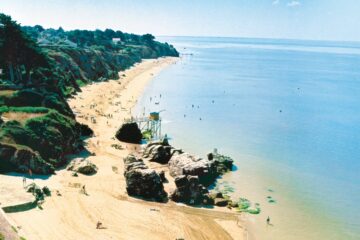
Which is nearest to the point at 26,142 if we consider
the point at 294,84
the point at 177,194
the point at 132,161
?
the point at 132,161

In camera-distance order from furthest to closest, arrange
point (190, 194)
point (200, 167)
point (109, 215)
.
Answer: point (200, 167) < point (190, 194) < point (109, 215)

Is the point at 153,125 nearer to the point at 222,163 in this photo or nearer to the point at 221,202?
the point at 222,163

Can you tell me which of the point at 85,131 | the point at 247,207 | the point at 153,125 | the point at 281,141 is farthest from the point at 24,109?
the point at 281,141

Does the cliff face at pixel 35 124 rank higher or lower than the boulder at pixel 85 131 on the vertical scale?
higher

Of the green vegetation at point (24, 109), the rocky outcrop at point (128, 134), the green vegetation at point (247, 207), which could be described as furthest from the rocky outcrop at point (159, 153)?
the green vegetation at point (24, 109)

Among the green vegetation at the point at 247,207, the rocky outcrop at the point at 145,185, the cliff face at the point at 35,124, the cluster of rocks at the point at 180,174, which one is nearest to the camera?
the green vegetation at the point at 247,207

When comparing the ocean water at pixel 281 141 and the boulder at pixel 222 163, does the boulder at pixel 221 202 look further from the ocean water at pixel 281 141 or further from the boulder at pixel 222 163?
the boulder at pixel 222 163

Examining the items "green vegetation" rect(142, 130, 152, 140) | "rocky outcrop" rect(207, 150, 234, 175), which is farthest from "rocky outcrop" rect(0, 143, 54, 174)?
"green vegetation" rect(142, 130, 152, 140)

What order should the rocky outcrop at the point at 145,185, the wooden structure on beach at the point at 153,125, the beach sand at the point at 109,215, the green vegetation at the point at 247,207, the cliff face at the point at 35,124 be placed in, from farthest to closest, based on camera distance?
the wooden structure on beach at the point at 153,125 → the cliff face at the point at 35,124 → the rocky outcrop at the point at 145,185 → the green vegetation at the point at 247,207 → the beach sand at the point at 109,215
